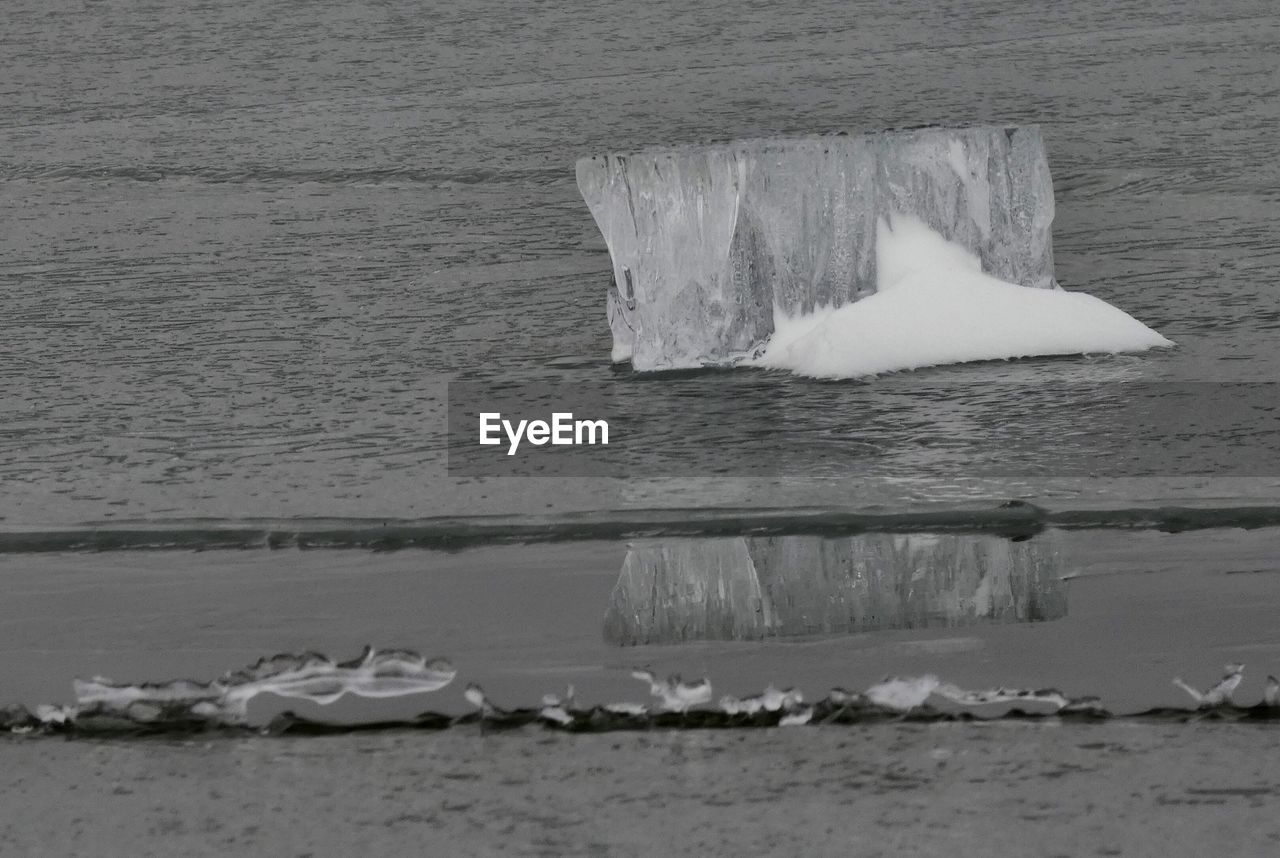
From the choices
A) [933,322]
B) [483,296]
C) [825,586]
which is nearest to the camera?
[825,586]

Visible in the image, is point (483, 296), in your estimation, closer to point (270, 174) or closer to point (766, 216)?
point (766, 216)

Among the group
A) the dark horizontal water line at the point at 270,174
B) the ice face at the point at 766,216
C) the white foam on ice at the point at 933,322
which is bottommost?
A: the white foam on ice at the point at 933,322

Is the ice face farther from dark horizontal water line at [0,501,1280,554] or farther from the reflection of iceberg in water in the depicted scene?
the reflection of iceberg in water

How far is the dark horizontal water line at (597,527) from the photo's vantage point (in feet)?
Result: 6.44

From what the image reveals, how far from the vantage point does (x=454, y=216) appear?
403cm

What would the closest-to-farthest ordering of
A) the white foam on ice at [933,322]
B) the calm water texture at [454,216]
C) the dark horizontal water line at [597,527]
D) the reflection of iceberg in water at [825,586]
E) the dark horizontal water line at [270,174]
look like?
the reflection of iceberg in water at [825,586]
the dark horizontal water line at [597,527]
the calm water texture at [454,216]
the white foam on ice at [933,322]
the dark horizontal water line at [270,174]

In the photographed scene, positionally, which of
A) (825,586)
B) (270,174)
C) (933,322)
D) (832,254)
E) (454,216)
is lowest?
(825,586)

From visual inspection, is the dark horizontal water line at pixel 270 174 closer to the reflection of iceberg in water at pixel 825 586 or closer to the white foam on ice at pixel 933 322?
the white foam on ice at pixel 933 322

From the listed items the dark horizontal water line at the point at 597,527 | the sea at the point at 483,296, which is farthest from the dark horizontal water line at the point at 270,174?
the dark horizontal water line at the point at 597,527

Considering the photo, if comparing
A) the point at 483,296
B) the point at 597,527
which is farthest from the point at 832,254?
the point at 597,527

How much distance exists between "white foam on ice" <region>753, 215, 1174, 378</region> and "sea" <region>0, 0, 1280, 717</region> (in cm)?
6

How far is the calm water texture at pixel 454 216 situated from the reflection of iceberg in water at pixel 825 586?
0.18 m

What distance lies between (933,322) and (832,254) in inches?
8.4

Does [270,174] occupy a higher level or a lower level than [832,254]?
higher
